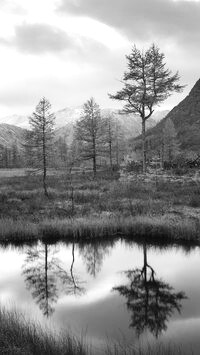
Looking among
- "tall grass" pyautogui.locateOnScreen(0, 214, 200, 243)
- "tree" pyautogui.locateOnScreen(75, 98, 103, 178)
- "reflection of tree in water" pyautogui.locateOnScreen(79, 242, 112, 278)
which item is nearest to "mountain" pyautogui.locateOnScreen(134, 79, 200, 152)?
"tree" pyautogui.locateOnScreen(75, 98, 103, 178)

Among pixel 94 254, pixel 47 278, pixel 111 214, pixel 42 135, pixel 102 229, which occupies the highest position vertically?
pixel 42 135

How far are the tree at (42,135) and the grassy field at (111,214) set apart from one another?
5.34m

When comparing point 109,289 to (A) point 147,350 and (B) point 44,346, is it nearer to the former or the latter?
(A) point 147,350

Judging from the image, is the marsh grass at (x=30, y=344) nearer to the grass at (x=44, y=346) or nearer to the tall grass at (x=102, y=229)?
the grass at (x=44, y=346)

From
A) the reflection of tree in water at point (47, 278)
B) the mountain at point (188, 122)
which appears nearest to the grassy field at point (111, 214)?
the reflection of tree in water at point (47, 278)

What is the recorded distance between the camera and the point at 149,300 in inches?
340

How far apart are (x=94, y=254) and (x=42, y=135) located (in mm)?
19183

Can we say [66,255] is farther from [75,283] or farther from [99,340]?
[99,340]

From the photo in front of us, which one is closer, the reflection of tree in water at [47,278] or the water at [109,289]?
the water at [109,289]

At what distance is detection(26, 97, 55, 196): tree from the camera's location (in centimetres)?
3034

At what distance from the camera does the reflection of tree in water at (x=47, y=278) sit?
28.7ft

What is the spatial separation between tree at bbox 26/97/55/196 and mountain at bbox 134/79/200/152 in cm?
6774

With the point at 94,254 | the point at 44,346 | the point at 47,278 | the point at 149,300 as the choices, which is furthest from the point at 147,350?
the point at 94,254

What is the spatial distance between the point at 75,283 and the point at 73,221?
5.65 m
